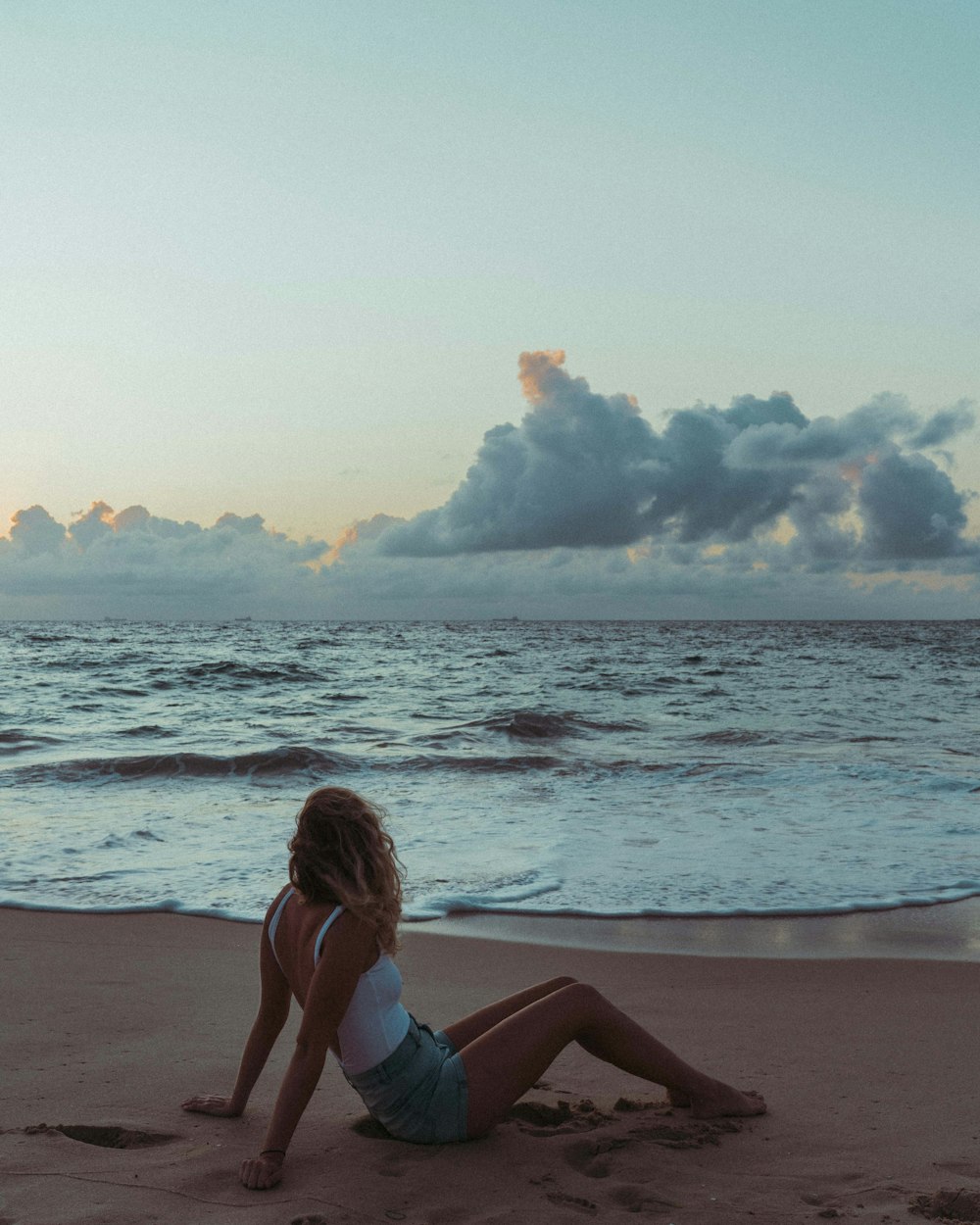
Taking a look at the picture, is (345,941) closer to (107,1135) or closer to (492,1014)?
(492,1014)

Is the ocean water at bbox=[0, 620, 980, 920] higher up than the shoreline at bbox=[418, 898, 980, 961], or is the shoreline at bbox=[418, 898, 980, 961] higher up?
the shoreline at bbox=[418, 898, 980, 961]

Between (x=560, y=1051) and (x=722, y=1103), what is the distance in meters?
0.62

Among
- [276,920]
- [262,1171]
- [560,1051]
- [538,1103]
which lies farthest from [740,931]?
[262,1171]

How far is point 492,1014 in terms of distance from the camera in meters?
3.64

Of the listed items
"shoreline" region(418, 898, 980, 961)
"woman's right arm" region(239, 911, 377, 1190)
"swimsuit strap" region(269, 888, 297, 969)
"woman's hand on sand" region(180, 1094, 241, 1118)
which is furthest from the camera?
"shoreline" region(418, 898, 980, 961)

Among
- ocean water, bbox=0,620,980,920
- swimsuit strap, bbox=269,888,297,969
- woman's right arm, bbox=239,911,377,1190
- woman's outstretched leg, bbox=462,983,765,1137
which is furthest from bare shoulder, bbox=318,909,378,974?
ocean water, bbox=0,620,980,920

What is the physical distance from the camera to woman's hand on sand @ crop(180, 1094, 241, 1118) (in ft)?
11.7

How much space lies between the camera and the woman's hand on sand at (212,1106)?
357 centimetres

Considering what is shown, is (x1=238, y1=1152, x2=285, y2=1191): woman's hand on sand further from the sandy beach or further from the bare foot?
the bare foot

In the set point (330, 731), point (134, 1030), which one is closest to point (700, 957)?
point (134, 1030)

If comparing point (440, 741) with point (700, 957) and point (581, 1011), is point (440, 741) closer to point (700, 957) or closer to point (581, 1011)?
point (700, 957)

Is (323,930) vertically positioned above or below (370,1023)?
above

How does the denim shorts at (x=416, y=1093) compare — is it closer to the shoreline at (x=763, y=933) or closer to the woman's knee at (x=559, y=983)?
the woman's knee at (x=559, y=983)

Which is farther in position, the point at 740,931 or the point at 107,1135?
the point at 740,931
